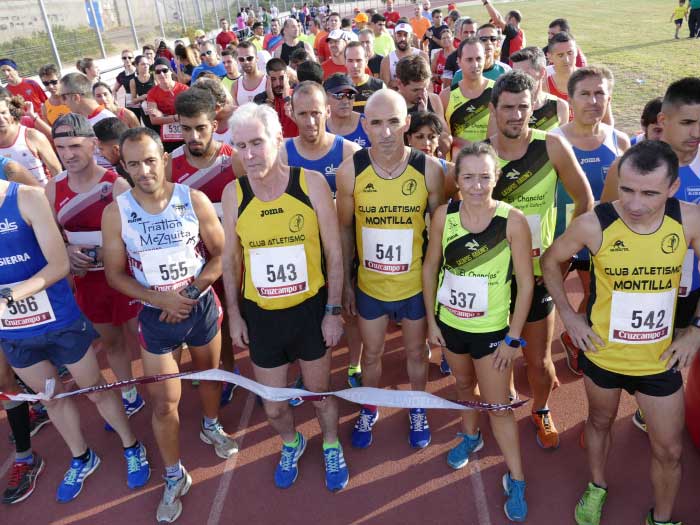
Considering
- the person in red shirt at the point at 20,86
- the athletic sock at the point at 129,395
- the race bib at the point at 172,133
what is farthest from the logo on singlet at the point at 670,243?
the person in red shirt at the point at 20,86

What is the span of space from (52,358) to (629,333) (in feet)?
10.6

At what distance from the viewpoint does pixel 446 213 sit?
2.78 m

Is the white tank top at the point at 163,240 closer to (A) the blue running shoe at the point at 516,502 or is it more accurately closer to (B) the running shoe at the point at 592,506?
(A) the blue running shoe at the point at 516,502

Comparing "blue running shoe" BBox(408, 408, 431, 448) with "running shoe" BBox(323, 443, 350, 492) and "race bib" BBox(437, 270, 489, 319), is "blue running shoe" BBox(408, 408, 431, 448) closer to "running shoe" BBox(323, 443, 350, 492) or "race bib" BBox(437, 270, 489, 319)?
"running shoe" BBox(323, 443, 350, 492)

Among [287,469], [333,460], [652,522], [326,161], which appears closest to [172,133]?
[326,161]

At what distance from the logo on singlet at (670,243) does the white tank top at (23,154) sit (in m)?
5.00

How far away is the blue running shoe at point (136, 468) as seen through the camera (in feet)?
11.0

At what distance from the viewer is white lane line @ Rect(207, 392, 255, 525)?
10.3 feet

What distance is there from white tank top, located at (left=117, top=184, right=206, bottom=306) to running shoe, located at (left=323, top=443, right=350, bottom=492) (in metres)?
1.41

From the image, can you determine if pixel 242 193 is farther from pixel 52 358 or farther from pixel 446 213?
pixel 52 358

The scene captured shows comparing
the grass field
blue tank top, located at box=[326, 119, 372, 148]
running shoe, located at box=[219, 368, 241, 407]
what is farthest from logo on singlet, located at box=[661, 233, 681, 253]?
the grass field

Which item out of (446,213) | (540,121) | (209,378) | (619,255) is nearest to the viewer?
(619,255)

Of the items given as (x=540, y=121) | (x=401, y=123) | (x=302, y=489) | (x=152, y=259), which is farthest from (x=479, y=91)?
(x=302, y=489)

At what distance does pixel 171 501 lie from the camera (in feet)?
10.3
